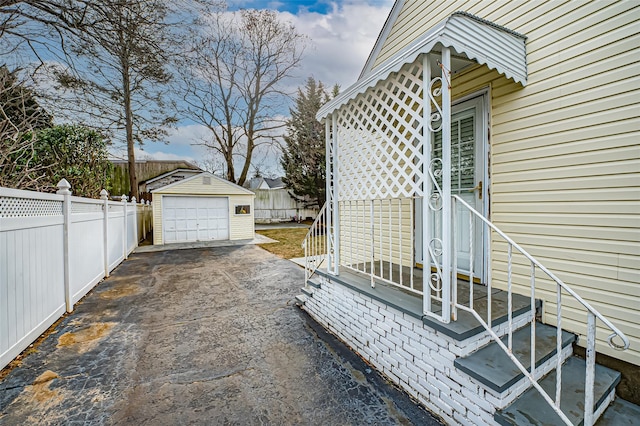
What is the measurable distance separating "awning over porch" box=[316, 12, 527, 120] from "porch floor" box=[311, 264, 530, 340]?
6.50 ft

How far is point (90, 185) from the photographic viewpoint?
22.9ft

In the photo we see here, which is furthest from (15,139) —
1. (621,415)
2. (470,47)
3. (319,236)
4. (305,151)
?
(305,151)

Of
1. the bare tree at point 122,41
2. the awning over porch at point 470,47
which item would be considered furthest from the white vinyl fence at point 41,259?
the awning over porch at point 470,47

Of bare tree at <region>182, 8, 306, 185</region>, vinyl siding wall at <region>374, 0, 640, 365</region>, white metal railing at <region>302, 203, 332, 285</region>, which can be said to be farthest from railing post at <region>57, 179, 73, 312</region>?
bare tree at <region>182, 8, 306, 185</region>

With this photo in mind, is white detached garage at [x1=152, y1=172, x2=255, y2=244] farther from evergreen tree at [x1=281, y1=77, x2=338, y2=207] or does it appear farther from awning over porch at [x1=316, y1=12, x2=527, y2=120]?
awning over porch at [x1=316, y1=12, x2=527, y2=120]

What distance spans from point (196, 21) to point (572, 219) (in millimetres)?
6751

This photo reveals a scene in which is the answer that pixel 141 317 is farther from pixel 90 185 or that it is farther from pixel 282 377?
pixel 90 185

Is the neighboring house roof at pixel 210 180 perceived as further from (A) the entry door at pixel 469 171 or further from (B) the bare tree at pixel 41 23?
(A) the entry door at pixel 469 171

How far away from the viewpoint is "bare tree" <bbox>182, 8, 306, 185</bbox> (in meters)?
15.1

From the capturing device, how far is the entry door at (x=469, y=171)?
306cm

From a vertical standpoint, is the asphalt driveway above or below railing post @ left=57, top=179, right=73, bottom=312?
below

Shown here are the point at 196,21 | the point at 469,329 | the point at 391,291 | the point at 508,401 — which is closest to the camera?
the point at 508,401

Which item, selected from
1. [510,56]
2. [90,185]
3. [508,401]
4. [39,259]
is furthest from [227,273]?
[510,56]

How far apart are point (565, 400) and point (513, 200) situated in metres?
1.72
